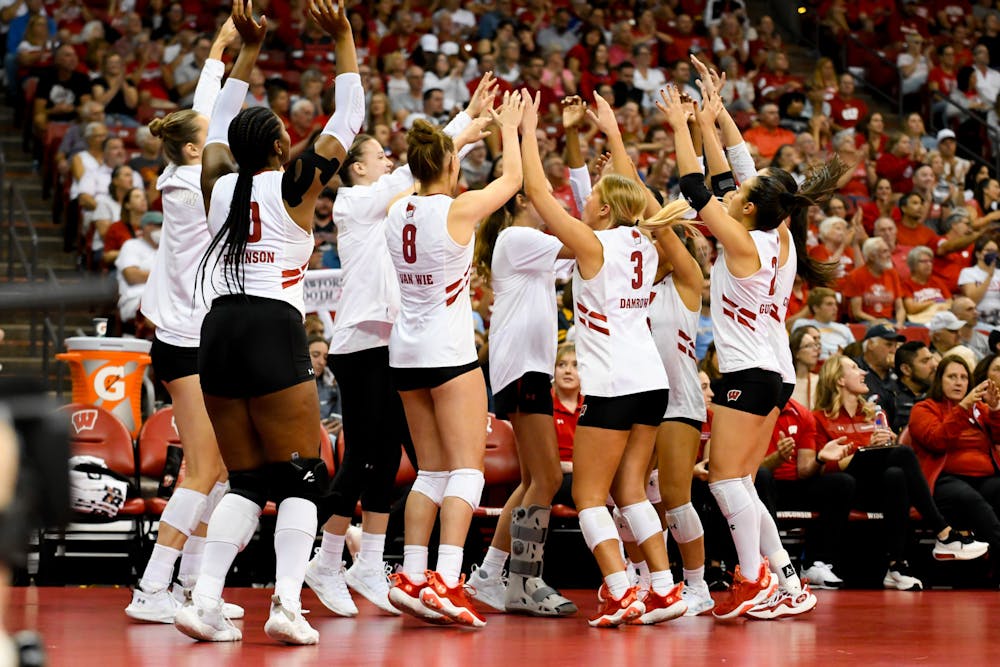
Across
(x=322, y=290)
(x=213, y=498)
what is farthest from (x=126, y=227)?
(x=213, y=498)

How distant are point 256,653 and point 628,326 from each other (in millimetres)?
2175

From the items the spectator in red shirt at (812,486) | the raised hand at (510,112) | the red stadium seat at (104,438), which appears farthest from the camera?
the spectator in red shirt at (812,486)

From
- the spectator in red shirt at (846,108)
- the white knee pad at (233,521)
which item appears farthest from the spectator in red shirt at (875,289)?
the white knee pad at (233,521)

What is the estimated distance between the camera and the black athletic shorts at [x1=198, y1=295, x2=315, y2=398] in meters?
5.08

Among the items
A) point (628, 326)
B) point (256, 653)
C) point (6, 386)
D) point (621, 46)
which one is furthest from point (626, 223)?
point (621, 46)

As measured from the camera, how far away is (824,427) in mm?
9195

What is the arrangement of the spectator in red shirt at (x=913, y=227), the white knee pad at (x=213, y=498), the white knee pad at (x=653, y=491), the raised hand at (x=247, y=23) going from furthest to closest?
the spectator in red shirt at (x=913, y=227) < the white knee pad at (x=653, y=491) < the white knee pad at (x=213, y=498) < the raised hand at (x=247, y=23)

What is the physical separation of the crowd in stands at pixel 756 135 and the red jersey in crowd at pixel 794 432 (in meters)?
0.01

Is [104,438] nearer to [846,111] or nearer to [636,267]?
[636,267]

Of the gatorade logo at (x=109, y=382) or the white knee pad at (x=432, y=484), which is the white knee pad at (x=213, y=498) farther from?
the gatorade logo at (x=109, y=382)

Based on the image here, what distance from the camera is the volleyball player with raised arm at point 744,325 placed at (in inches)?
Answer: 249

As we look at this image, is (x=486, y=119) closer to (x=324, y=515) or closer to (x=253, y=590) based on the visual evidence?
(x=324, y=515)

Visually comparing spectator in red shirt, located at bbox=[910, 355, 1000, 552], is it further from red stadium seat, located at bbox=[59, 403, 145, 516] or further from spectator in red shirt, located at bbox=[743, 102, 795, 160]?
spectator in red shirt, located at bbox=[743, 102, 795, 160]

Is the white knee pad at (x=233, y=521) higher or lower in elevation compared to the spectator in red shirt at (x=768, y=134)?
lower
